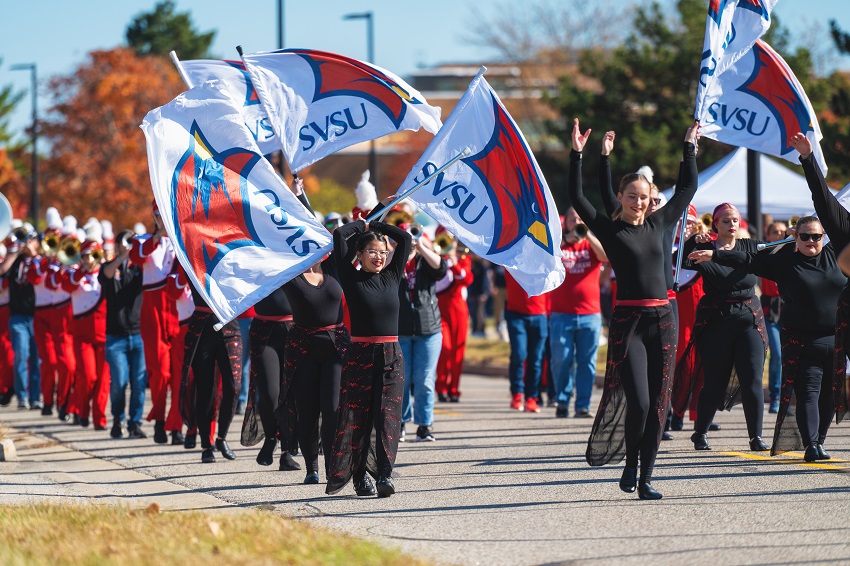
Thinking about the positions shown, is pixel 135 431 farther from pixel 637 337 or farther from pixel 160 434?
pixel 637 337

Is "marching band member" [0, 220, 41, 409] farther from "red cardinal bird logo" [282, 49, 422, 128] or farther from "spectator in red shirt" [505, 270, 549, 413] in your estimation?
"red cardinal bird logo" [282, 49, 422, 128]

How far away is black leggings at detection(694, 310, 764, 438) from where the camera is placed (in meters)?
9.96

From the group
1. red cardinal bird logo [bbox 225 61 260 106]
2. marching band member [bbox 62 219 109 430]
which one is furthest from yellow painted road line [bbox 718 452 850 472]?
marching band member [bbox 62 219 109 430]

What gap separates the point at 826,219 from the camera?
8.60 m

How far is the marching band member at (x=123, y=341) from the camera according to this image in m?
12.9

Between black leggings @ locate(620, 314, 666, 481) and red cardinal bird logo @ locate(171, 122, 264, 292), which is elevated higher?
red cardinal bird logo @ locate(171, 122, 264, 292)

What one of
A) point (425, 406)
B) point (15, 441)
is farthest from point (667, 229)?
point (15, 441)

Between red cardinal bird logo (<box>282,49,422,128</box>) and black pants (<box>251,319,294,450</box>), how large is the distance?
6.50 feet

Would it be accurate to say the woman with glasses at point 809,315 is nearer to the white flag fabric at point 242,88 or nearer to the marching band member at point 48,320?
the white flag fabric at point 242,88

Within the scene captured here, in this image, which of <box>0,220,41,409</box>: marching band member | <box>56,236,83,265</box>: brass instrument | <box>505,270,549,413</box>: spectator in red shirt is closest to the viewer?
<box>505,270,549,413</box>: spectator in red shirt

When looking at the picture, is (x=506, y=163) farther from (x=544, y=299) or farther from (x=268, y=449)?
(x=544, y=299)

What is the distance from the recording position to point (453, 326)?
16.1 meters

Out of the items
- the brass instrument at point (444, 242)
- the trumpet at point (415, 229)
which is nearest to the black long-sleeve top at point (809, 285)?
the trumpet at point (415, 229)

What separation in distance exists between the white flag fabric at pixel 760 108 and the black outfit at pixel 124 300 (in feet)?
18.9
